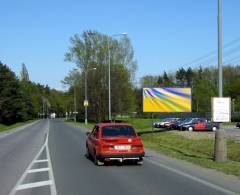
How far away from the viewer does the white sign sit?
1881 centimetres

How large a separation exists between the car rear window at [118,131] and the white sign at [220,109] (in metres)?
3.17

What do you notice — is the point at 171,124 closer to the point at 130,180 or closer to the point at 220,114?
the point at 220,114

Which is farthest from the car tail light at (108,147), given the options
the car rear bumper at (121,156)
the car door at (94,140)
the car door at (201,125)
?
the car door at (201,125)

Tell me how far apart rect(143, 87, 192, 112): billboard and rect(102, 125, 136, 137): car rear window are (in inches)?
910

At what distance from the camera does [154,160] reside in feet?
65.4

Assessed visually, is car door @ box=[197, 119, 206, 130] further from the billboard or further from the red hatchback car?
the red hatchback car

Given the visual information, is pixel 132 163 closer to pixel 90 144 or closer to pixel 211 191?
pixel 90 144

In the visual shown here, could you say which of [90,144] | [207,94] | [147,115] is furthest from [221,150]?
[147,115]

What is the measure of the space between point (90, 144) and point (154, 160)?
261cm

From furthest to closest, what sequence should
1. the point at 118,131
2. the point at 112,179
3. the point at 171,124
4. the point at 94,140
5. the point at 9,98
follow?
the point at 9,98 < the point at 171,124 < the point at 94,140 < the point at 118,131 < the point at 112,179

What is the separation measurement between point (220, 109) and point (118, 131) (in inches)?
156

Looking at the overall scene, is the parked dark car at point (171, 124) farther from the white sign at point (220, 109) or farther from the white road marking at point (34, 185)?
the white road marking at point (34, 185)

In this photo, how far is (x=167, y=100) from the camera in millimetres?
41719

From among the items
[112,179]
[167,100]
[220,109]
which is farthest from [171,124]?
[112,179]
